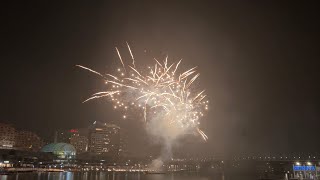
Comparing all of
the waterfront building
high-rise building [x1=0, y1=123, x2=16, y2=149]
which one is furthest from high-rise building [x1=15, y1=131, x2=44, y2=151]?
the waterfront building

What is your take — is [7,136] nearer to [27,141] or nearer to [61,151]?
[27,141]

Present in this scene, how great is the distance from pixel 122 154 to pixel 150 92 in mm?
167195

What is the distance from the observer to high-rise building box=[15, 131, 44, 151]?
569 feet

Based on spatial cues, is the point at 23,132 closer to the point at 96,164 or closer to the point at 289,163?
the point at 96,164

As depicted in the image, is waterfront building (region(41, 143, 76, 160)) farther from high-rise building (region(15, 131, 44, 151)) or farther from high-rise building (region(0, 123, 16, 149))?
high-rise building (region(0, 123, 16, 149))

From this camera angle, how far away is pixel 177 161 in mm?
166375

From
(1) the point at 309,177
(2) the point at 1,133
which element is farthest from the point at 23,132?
(1) the point at 309,177

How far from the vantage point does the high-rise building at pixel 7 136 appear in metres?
162

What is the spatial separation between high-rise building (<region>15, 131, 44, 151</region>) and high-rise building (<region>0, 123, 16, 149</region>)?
391cm

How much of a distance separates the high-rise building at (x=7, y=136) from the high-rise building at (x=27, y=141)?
391 cm

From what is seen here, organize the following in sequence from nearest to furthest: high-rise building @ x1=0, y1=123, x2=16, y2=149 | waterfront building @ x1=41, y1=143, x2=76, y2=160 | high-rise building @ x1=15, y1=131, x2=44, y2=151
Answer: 1. high-rise building @ x1=0, y1=123, x2=16, y2=149
2. waterfront building @ x1=41, y1=143, x2=76, y2=160
3. high-rise building @ x1=15, y1=131, x2=44, y2=151

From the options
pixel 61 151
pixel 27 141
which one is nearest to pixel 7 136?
pixel 27 141

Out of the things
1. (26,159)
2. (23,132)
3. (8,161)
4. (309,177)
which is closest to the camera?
(309,177)

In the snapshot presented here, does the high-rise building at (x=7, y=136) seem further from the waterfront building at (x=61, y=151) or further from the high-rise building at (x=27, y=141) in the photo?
the waterfront building at (x=61, y=151)
